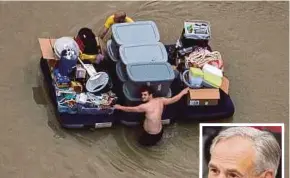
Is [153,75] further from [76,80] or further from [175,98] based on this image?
[76,80]

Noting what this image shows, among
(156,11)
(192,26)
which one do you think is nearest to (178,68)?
(192,26)

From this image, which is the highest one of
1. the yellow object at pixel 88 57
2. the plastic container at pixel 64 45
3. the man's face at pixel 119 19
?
the man's face at pixel 119 19

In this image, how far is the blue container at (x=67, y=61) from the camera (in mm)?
2592

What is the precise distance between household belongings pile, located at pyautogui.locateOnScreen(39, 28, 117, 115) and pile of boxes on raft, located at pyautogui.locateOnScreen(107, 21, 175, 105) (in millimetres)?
64

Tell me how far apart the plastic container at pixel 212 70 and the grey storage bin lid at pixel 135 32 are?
16 centimetres

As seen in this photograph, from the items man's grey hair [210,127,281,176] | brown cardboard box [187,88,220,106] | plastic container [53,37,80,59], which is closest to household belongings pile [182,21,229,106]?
brown cardboard box [187,88,220,106]

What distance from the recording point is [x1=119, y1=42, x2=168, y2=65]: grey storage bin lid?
2.59 m

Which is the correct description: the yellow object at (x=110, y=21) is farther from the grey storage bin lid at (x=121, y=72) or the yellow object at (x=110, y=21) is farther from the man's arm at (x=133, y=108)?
the man's arm at (x=133, y=108)

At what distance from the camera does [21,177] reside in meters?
2.50

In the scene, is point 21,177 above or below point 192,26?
below

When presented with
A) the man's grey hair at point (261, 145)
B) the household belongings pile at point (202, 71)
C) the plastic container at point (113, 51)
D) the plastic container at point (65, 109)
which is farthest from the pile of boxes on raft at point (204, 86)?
the man's grey hair at point (261, 145)

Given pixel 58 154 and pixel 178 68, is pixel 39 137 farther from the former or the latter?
pixel 178 68

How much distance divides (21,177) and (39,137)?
0.14 meters

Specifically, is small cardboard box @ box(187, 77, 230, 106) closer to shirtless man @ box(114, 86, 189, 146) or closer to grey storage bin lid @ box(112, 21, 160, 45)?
shirtless man @ box(114, 86, 189, 146)
